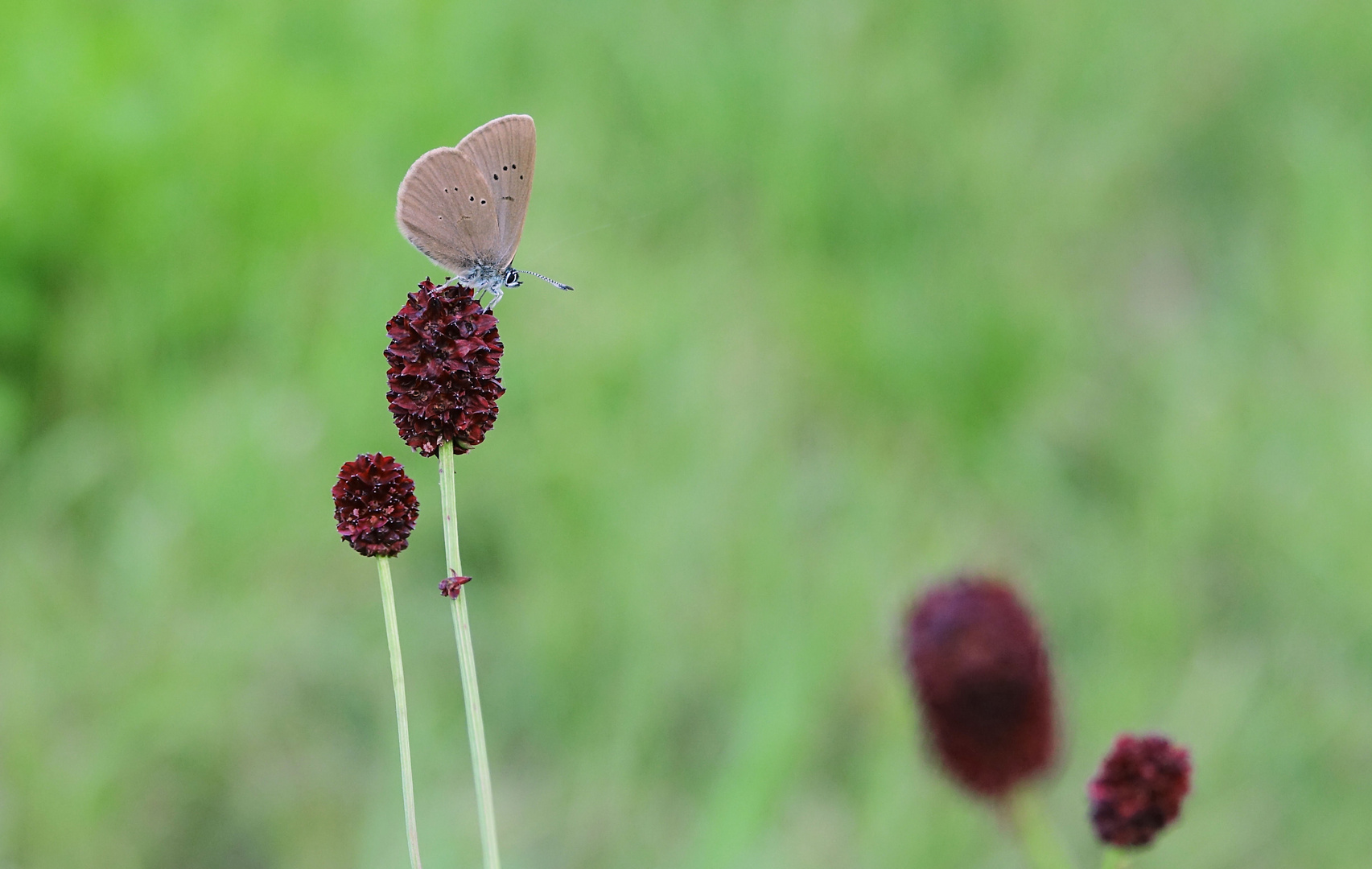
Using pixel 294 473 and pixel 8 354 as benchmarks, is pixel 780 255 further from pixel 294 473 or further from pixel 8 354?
pixel 8 354

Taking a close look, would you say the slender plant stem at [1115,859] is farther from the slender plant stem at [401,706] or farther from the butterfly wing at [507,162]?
the butterfly wing at [507,162]

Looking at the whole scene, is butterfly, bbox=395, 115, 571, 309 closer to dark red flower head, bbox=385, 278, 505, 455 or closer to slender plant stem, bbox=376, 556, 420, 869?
dark red flower head, bbox=385, 278, 505, 455

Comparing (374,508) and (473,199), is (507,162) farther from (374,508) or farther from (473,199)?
(374,508)

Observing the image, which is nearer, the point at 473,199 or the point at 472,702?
the point at 472,702

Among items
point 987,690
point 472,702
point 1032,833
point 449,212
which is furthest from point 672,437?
point 472,702

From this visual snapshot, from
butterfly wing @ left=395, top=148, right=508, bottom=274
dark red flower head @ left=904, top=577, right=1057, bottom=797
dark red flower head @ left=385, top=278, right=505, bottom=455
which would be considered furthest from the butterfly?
dark red flower head @ left=904, top=577, right=1057, bottom=797

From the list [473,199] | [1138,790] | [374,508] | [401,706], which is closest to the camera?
[401,706]

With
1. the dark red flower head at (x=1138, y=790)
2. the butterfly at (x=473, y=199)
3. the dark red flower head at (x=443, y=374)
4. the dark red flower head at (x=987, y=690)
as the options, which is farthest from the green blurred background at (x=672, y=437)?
the dark red flower head at (x=443, y=374)
